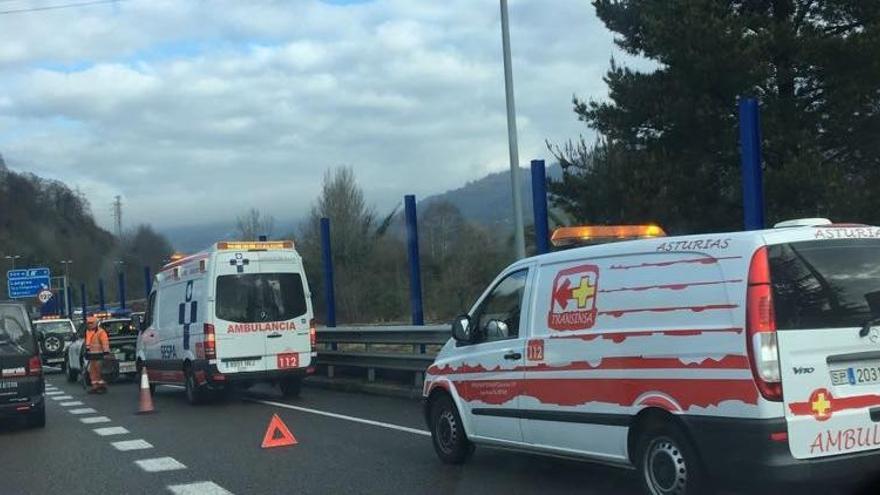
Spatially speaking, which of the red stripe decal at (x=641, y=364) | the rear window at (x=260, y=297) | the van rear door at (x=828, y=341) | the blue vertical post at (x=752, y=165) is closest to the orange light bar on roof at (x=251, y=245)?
the rear window at (x=260, y=297)

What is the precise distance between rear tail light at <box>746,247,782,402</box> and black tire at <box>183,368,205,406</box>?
38.2 ft

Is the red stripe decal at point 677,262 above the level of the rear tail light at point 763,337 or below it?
above

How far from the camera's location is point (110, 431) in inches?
481

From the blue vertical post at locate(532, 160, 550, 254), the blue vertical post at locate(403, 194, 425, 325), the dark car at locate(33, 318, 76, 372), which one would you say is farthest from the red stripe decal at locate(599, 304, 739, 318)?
the dark car at locate(33, 318, 76, 372)

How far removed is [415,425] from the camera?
11.1 meters

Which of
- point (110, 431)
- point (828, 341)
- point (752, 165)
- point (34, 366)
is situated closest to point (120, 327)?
point (34, 366)

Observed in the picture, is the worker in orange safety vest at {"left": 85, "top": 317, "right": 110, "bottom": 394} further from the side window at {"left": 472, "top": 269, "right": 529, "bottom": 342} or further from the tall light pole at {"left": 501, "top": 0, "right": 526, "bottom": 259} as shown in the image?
the side window at {"left": 472, "top": 269, "right": 529, "bottom": 342}

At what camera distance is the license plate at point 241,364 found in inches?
587

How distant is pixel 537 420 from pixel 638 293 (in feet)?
5.02

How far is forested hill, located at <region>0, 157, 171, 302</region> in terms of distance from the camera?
58.7 metres

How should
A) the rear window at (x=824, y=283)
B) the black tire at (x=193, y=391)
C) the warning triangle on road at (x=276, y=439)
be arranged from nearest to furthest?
1. the rear window at (x=824, y=283)
2. the warning triangle on road at (x=276, y=439)
3. the black tire at (x=193, y=391)

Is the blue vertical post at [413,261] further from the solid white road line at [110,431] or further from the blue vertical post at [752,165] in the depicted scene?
the blue vertical post at [752,165]

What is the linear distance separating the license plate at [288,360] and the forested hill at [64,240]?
40.2 m

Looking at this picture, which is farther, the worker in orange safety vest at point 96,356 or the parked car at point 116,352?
the parked car at point 116,352
